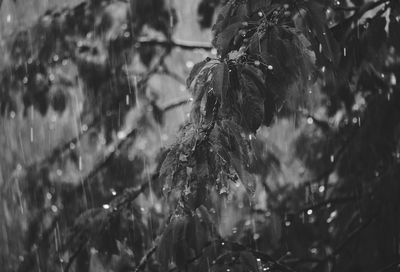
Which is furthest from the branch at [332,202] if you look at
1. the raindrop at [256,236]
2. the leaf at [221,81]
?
the leaf at [221,81]

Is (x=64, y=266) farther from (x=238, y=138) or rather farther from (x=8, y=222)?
(x=238, y=138)

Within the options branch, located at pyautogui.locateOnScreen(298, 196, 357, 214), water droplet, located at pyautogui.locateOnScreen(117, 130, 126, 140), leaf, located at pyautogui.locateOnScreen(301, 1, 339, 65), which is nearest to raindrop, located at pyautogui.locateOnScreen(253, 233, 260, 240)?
branch, located at pyautogui.locateOnScreen(298, 196, 357, 214)

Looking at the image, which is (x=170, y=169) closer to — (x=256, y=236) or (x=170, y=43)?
(x=256, y=236)

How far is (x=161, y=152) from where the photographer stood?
282cm

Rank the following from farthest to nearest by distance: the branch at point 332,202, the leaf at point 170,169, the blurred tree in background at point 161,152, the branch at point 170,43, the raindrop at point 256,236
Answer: the branch at point 170,43, the raindrop at point 256,236, the branch at point 332,202, the blurred tree in background at point 161,152, the leaf at point 170,169

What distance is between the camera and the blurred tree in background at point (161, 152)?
2.87 metres

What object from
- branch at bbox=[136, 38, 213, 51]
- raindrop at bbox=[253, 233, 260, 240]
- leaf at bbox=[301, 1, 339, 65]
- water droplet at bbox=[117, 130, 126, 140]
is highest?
branch at bbox=[136, 38, 213, 51]

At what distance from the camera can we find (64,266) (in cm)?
353

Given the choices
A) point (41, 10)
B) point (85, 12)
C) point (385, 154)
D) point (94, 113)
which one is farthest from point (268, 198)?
point (41, 10)

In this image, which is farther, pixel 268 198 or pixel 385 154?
pixel 268 198

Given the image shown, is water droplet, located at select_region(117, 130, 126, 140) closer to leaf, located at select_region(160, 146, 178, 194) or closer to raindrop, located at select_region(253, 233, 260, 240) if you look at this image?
raindrop, located at select_region(253, 233, 260, 240)

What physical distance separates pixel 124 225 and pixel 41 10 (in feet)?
6.13

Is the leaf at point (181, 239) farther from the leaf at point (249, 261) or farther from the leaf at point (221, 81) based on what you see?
the leaf at point (221, 81)

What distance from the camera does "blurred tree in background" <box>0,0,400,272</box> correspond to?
2869 millimetres
